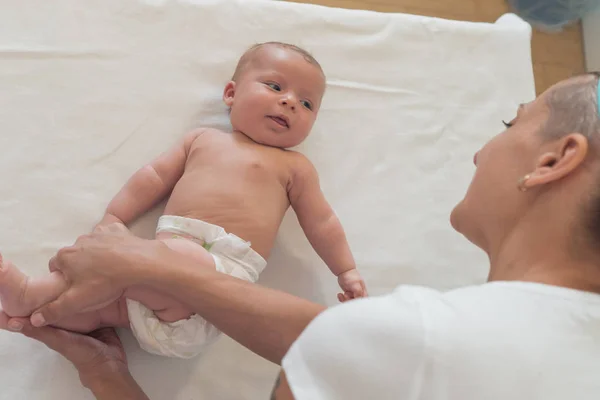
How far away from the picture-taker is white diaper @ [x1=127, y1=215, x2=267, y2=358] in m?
0.93

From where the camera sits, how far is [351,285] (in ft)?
3.57

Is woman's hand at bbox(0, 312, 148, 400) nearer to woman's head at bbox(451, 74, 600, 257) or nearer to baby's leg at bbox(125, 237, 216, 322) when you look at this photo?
baby's leg at bbox(125, 237, 216, 322)

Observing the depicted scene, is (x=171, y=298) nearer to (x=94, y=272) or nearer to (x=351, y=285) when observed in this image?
(x=94, y=272)

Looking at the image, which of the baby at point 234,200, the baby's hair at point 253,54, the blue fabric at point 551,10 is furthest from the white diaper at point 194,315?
the blue fabric at point 551,10

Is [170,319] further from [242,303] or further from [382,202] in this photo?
[382,202]

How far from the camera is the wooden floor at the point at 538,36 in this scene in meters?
1.84

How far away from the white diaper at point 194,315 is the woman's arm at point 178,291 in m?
0.08

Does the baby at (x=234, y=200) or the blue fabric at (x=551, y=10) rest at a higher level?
the blue fabric at (x=551, y=10)

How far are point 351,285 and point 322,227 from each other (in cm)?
12

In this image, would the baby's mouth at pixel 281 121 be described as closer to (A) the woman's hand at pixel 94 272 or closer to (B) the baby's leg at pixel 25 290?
(A) the woman's hand at pixel 94 272

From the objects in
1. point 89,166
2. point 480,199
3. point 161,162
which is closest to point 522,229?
point 480,199

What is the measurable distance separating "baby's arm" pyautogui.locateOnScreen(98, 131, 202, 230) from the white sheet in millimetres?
42

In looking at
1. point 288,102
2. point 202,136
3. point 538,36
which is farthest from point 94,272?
point 538,36

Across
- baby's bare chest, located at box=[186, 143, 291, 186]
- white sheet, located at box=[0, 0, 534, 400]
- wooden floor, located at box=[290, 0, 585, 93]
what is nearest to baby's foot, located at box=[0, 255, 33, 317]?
white sheet, located at box=[0, 0, 534, 400]
